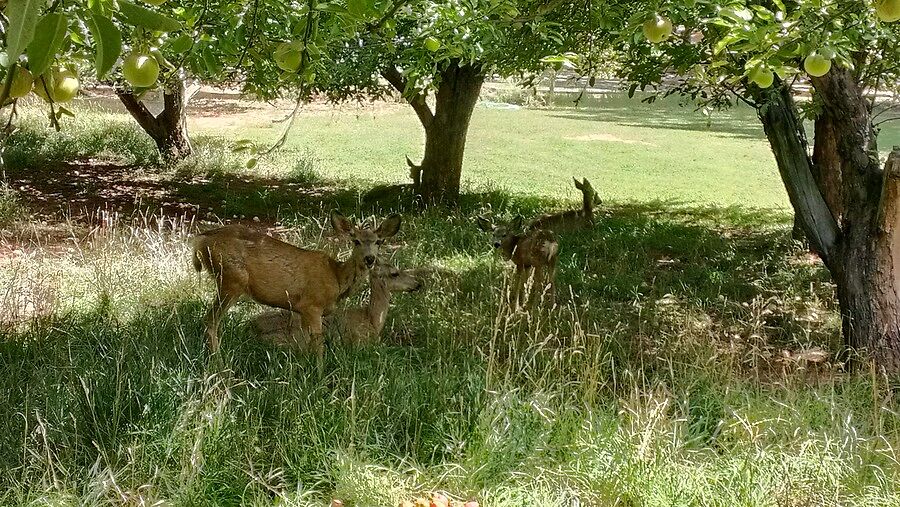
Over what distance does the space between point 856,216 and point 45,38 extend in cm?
572

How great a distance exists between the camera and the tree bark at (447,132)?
38.3 feet

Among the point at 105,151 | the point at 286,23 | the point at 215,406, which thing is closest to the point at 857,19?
the point at 286,23

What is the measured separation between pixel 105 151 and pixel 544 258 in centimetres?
1187

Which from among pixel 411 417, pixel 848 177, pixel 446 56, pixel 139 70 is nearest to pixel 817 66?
pixel 139 70

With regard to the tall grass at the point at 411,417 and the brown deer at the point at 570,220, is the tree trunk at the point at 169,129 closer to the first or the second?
the brown deer at the point at 570,220

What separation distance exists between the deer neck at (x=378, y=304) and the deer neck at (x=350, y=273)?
0.15m

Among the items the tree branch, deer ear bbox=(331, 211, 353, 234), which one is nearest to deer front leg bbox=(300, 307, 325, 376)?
deer ear bbox=(331, 211, 353, 234)

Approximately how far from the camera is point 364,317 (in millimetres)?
5910

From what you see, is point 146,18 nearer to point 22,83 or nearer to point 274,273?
point 22,83

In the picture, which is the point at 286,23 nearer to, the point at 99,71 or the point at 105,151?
the point at 99,71

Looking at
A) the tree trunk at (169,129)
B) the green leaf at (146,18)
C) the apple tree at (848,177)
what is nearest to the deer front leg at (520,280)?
the apple tree at (848,177)

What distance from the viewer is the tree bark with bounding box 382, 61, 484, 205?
11.7m

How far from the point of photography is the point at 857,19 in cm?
379

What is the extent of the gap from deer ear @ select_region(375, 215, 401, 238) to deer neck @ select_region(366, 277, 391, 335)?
562 millimetres
